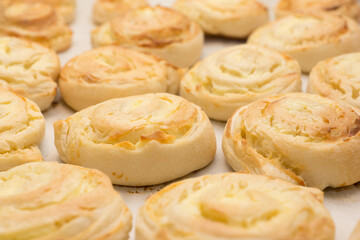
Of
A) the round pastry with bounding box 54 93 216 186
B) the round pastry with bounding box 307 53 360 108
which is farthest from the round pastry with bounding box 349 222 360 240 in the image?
the round pastry with bounding box 307 53 360 108

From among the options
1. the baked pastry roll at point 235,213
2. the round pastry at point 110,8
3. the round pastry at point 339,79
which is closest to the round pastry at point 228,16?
A: the round pastry at point 110,8

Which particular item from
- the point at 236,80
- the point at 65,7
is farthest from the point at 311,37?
the point at 65,7

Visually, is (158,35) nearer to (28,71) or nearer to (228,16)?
(228,16)

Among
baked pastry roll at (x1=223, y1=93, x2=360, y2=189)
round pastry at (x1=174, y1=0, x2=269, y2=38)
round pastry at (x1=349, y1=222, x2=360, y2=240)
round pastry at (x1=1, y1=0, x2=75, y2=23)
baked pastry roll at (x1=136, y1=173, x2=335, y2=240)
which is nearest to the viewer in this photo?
baked pastry roll at (x1=136, y1=173, x2=335, y2=240)

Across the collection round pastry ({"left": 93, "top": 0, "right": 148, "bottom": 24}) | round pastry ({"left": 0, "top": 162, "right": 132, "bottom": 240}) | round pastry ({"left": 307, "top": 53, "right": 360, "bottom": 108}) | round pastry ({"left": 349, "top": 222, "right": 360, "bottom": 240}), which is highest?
round pastry ({"left": 307, "top": 53, "right": 360, "bottom": 108})

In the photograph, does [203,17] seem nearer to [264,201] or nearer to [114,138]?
[114,138]

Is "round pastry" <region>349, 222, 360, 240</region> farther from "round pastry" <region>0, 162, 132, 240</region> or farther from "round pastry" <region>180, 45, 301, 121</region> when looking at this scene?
"round pastry" <region>180, 45, 301, 121</region>

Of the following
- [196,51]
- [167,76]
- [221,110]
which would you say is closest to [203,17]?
[196,51]

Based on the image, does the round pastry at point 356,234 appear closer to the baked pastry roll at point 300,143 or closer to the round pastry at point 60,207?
the baked pastry roll at point 300,143
